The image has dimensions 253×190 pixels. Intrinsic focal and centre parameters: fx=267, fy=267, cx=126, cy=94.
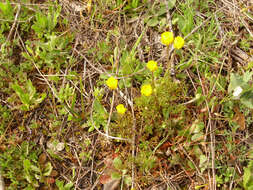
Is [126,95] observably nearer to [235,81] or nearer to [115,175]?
[115,175]

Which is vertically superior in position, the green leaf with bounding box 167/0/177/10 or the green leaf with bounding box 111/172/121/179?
the green leaf with bounding box 167/0/177/10

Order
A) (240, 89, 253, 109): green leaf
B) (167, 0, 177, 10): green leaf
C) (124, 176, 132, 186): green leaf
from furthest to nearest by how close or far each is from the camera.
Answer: (167, 0, 177, 10): green leaf < (240, 89, 253, 109): green leaf < (124, 176, 132, 186): green leaf

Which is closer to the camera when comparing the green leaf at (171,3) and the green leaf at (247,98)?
the green leaf at (247,98)

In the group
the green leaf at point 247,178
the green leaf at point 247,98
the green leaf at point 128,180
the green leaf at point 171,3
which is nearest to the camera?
the green leaf at point 247,178

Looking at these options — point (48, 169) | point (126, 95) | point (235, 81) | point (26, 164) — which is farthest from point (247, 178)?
point (26, 164)

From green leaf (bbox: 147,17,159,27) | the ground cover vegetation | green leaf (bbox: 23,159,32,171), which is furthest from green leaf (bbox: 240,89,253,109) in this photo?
green leaf (bbox: 23,159,32,171)

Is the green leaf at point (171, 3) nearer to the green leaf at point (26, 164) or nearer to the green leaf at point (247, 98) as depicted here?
A: the green leaf at point (247, 98)

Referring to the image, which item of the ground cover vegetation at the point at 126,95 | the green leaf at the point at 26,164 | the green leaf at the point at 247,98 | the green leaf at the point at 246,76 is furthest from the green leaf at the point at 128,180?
the green leaf at the point at 246,76

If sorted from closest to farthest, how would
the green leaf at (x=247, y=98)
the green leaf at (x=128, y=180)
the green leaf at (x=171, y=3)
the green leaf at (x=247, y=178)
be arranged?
the green leaf at (x=247, y=178) → the green leaf at (x=128, y=180) → the green leaf at (x=247, y=98) → the green leaf at (x=171, y=3)

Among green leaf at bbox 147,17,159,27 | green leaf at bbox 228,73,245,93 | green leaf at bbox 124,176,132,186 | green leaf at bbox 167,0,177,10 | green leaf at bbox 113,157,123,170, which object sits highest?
green leaf at bbox 167,0,177,10

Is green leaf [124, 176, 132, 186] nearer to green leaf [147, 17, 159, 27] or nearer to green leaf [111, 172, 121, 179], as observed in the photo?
green leaf [111, 172, 121, 179]
